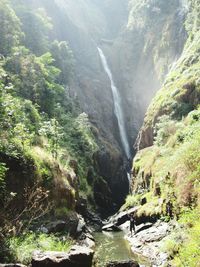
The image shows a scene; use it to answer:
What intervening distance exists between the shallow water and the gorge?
0.12 meters

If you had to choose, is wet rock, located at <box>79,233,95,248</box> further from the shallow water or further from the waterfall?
the waterfall

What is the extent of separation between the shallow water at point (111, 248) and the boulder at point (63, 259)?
3.81 m

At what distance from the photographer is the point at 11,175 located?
18828mm

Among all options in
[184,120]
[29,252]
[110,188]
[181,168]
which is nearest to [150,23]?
[110,188]

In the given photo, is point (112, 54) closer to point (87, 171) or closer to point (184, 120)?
point (87, 171)

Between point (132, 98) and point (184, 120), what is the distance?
115 feet

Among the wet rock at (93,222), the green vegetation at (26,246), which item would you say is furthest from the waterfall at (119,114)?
the green vegetation at (26,246)

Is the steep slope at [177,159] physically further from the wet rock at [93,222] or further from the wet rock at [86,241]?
the wet rock at [86,241]

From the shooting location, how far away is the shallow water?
1997cm

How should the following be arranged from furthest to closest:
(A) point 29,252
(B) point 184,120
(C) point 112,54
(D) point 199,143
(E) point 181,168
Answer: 1. (C) point 112,54
2. (B) point 184,120
3. (E) point 181,168
4. (D) point 199,143
5. (A) point 29,252

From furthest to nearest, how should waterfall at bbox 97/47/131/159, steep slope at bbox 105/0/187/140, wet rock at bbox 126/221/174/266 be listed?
steep slope at bbox 105/0/187/140 < waterfall at bbox 97/47/131/159 < wet rock at bbox 126/221/174/266

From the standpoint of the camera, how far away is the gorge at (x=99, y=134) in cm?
1723

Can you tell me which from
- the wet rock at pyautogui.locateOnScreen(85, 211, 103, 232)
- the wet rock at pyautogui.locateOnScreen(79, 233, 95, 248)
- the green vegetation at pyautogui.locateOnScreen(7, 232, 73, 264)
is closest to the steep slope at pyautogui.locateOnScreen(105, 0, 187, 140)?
Answer: the wet rock at pyautogui.locateOnScreen(85, 211, 103, 232)

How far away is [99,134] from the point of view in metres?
57.5
